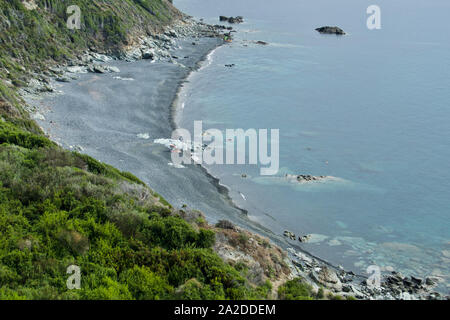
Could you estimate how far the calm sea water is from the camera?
3444 centimetres

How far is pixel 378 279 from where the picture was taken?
2798cm

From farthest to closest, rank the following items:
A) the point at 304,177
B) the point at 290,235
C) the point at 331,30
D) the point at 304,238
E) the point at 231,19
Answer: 1. the point at 231,19
2. the point at 331,30
3. the point at 304,177
4. the point at 290,235
5. the point at 304,238

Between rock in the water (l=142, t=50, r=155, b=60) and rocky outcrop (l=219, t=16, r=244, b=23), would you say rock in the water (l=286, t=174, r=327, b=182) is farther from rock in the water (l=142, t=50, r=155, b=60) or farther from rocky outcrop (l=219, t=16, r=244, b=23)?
rocky outcrop (l=219, t=16, r=244, b=23)

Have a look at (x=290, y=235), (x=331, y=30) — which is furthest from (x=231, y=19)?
(x=290, y=235)

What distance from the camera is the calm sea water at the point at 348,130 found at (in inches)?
1356

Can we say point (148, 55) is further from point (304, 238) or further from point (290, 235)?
point (304, 238)

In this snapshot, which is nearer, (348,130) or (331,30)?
(348,130)

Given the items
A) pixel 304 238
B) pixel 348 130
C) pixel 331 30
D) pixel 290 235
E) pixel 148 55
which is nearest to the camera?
pixel 304 238

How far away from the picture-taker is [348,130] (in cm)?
5628

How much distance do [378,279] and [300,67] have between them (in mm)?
67311

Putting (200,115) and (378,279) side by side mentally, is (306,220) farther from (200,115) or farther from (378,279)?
(200,115)

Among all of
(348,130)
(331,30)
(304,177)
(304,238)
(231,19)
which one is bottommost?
(304,238)

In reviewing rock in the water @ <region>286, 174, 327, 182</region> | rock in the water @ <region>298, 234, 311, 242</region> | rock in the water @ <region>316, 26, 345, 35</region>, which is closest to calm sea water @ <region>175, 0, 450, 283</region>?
rock in the water @ <region>298, 234, 311, 242</region>
